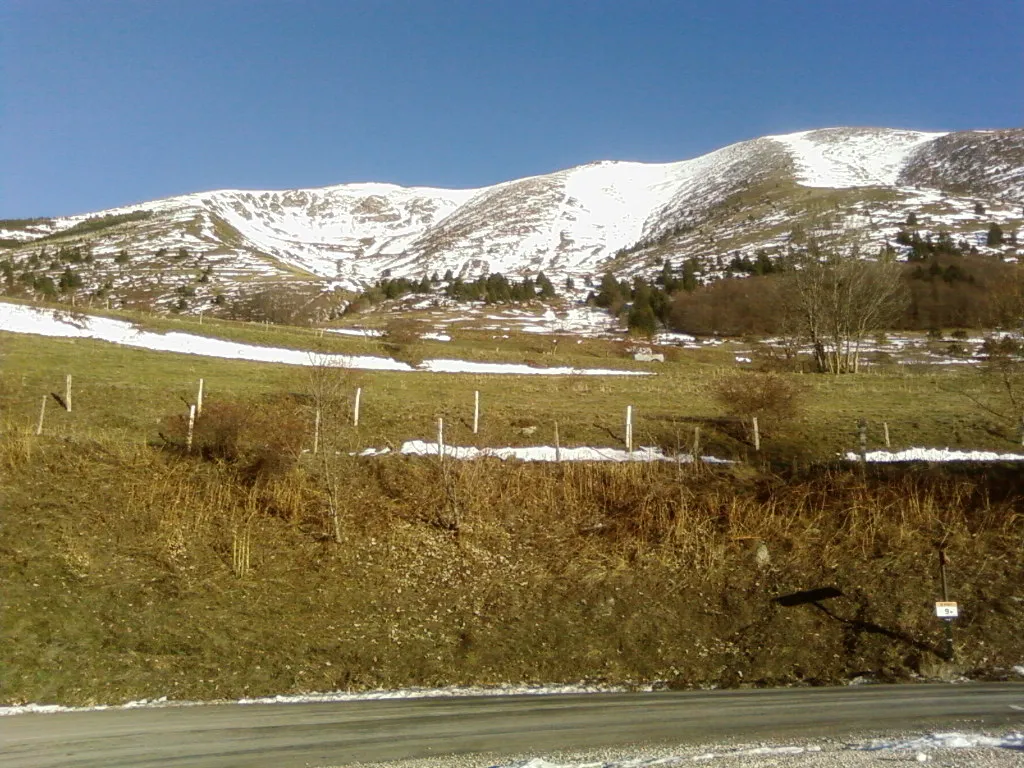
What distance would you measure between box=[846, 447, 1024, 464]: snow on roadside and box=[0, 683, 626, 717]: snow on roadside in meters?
13.4

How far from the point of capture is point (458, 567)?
644 inches

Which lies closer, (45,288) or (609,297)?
(45,288)

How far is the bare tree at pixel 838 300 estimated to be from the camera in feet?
166

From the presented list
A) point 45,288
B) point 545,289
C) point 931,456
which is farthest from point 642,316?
point 45,288

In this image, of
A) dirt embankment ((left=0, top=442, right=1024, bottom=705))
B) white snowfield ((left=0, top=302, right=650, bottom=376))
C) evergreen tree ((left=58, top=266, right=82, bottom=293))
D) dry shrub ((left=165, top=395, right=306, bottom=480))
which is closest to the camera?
dirt embankment ((left=0, top=442, right=1024, bottom=705))

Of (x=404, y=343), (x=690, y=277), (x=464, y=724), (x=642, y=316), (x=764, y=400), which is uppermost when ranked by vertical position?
(x=690, y=277)

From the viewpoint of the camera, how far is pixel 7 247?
166m

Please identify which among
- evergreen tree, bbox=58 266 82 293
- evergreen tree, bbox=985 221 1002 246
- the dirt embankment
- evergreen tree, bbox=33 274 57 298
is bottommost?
the dirt embankment

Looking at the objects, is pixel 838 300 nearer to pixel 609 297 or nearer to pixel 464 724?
pixel 464 724

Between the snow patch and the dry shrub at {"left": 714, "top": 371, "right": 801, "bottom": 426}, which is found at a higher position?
the dry shrub at {"left": 714, "top": 371, "right": 801, "bottom": 426}

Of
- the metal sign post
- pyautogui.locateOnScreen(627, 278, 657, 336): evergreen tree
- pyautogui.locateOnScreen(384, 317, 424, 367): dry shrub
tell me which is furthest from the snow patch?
pyautogui.locateOnScreen(627, 278, 657, 336): evergreen tree

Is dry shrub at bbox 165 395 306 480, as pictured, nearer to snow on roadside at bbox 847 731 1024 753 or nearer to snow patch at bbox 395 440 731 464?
snow patch at bbox 395 440 731 464

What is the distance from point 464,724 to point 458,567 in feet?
22.2

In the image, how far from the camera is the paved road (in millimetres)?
8453
